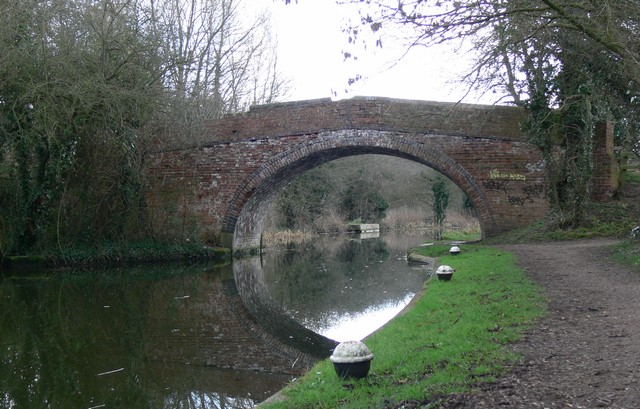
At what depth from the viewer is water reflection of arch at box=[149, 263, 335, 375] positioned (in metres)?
5.27

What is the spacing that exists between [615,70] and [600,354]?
776cm

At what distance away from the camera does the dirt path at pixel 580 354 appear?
2938 millimetres

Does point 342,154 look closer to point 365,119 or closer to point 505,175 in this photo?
point 365,119

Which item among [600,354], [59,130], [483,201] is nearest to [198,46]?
[59,130]

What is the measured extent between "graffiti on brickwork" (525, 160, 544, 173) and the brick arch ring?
1.32 metres

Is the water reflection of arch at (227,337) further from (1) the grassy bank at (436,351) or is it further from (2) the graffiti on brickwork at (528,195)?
(2) the graffiti on brickwork at (528,195)

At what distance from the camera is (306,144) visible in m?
15.6

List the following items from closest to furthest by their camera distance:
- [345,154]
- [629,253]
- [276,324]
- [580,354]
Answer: [580,354] < [276,324] < [629,253] < [345,154]

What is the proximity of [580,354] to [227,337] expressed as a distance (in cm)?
371

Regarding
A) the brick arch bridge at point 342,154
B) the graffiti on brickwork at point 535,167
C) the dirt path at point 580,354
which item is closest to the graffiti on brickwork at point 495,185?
the brick arch bridge at point 342,154

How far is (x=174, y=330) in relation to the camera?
6492mm

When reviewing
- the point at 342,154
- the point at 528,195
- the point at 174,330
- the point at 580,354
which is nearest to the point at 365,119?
the point at 342,154

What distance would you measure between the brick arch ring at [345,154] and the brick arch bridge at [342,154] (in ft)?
0.09

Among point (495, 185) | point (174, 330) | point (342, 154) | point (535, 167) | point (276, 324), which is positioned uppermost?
point (342, 154)
